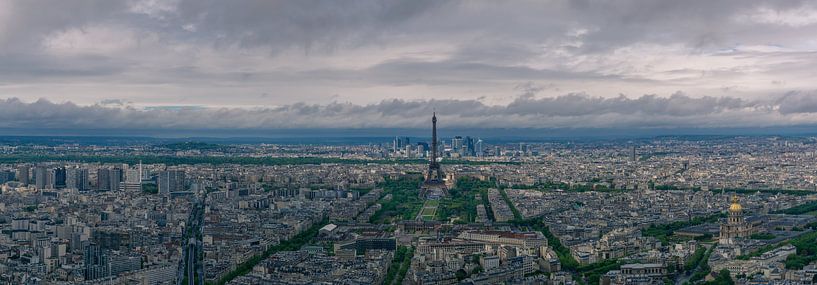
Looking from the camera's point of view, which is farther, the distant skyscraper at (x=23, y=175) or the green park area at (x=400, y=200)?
the distant skyscraper at (x=23, y=175)

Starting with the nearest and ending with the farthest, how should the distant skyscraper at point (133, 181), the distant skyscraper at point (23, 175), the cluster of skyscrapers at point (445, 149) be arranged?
the distant skyscraper at point (133, 181) < the distant skyscraper at point (23, 175) < the cluster of skyscrapers at point (445, 149)

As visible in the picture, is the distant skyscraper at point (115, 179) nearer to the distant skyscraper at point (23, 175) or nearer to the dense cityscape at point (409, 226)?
the dense cityscape at point (409, 226)

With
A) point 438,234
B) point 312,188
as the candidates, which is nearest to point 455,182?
point 312,188

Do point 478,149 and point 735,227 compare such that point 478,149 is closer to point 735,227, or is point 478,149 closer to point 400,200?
point 400,200

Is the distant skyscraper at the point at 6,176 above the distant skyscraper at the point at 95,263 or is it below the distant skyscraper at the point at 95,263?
above

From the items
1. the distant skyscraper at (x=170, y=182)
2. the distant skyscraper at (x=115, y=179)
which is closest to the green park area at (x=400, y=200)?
the distant skyscraper at (x=170, y=182)

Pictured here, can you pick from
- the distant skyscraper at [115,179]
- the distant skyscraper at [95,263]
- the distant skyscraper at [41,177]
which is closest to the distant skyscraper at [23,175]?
the distant skyscraper at [41,177]

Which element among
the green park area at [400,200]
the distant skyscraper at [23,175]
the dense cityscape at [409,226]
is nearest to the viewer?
the dense cityscape at [409,226]
